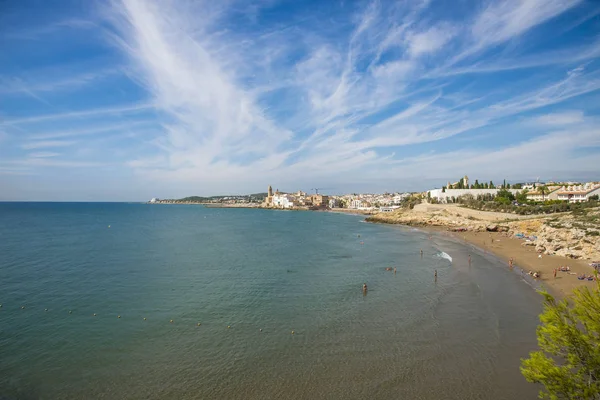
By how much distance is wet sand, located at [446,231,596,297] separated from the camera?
2122 centimetres

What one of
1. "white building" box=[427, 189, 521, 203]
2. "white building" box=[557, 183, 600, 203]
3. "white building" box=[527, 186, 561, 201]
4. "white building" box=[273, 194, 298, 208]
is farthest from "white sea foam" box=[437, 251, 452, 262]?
"white building" box=[273, 194, 298, 208]

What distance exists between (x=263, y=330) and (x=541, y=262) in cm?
2688

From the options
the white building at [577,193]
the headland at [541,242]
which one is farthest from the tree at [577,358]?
the white building at [577,193]

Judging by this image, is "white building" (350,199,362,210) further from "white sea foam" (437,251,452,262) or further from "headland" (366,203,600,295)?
"white sea foam" (437,251,452,262)

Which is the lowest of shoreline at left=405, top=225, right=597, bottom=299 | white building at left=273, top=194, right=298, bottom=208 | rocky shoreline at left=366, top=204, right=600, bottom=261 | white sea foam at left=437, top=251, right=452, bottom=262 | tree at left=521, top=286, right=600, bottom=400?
white sea foam at left=437, top=251, right=452, bottom=262

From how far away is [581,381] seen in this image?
20.9 ft

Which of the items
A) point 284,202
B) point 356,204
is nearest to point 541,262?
point 356,204

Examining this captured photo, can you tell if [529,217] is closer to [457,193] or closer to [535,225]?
[535,225]

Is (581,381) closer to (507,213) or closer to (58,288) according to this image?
(58,288)

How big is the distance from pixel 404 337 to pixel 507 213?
60376 mm

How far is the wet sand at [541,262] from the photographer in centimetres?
2122

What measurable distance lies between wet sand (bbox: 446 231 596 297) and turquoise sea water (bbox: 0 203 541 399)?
1.95 m

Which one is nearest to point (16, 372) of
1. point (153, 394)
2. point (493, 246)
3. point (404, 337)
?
point (153, 394)

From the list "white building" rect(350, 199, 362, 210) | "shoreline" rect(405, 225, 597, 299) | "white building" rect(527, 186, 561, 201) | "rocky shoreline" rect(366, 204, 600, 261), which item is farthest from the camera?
"white building" rect(350, 199, 362, 210)
